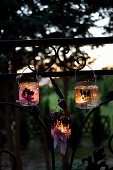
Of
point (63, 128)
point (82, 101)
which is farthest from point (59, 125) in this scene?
point (82, 101)

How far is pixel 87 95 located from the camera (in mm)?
1181

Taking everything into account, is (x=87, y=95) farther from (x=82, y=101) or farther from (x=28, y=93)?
(x=28, y=93)

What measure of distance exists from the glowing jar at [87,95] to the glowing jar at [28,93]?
0.84ft

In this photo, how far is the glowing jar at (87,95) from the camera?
1162 millimetres

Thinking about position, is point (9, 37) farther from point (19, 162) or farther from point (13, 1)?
point (19, 162)

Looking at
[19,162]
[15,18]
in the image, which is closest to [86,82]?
[15,18]

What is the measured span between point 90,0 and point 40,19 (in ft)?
3.40

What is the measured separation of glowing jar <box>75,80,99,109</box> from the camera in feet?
3.81

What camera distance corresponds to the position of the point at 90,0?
3.80 m

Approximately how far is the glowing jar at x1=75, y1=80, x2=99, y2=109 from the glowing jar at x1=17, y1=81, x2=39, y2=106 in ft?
0.84

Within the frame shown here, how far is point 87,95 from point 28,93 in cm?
35

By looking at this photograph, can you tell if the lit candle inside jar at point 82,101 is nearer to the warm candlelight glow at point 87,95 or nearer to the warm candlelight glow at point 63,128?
the warm candlelight glow at point 87,95

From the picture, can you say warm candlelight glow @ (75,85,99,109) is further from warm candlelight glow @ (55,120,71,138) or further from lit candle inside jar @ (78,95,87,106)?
warm candlelight glow @ (55,120,71,138)

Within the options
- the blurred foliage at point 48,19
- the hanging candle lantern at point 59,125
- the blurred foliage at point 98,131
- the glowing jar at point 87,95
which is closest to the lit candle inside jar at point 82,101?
the glowing jar at point 87,95
